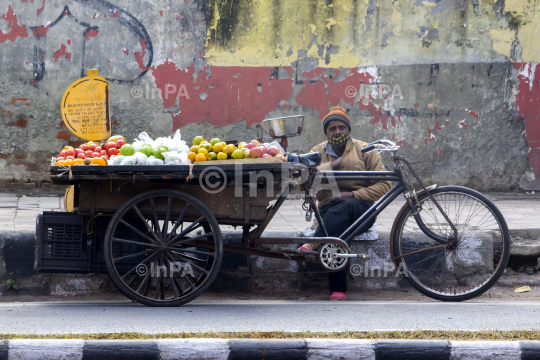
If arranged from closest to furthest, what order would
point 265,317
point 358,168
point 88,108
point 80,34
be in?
1. point 265,317
2. point 358,168
3. point 88,108
4. point 80,34

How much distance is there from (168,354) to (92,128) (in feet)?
10.8

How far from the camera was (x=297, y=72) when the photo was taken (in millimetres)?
7891

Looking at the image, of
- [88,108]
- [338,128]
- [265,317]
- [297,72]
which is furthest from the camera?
[297,72]

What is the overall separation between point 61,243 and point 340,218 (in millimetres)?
2048

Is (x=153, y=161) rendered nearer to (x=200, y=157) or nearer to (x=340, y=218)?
(x=200, y=157)

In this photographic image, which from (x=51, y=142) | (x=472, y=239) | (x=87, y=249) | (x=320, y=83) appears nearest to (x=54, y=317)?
(x=87, y=249)

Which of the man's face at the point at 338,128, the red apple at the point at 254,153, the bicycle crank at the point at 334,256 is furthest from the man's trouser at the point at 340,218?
the red apple at the point at 254,153

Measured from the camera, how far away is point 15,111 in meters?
7.59

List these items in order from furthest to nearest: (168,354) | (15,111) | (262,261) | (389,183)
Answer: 1. (15,111)
2. (262,261)
3. (389,183)
4. (168,354)

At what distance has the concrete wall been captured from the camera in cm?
761

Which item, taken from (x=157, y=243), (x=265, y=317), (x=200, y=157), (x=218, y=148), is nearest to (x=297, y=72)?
(x=218, y=148)

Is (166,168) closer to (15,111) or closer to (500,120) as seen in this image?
(15,111)

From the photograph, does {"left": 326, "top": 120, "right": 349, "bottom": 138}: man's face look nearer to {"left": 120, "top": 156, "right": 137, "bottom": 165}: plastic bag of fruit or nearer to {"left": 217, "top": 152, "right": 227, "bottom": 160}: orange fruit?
{"left": 217, "top": 152, "right": 227, "bottom": 160}: orange fruit

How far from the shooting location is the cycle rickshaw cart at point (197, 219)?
360 centimetres
